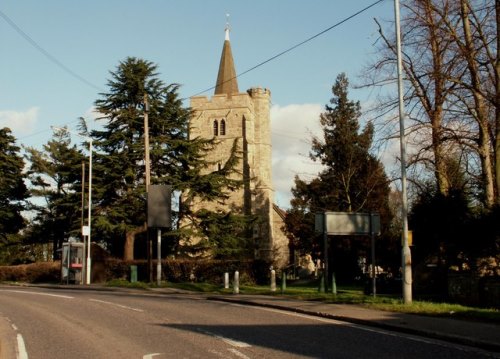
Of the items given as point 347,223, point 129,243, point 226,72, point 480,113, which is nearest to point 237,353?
point 347,223

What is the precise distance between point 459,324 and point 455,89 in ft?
42.4

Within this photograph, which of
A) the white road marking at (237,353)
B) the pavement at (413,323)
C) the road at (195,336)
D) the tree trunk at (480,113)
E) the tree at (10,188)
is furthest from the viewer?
the tree at (10,188)

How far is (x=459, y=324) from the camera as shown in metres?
13.5

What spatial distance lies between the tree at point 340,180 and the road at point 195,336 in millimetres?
32424

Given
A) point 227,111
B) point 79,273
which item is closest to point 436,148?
point 79,273

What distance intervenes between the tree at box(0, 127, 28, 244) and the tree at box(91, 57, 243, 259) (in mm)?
13591

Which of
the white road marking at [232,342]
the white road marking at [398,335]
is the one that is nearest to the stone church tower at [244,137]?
the white road marking at [398,335]

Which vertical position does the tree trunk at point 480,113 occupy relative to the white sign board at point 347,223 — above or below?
above

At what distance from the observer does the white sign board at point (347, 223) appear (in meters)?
23.5

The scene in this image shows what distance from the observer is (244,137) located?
68.1 m

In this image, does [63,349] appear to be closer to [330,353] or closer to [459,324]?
[330,353]

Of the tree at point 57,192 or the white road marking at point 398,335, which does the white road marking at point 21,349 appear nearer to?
the white road marking at point 398,335

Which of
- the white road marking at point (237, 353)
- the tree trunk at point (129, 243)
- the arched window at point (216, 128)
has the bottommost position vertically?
the white road marking at point (237, 353)

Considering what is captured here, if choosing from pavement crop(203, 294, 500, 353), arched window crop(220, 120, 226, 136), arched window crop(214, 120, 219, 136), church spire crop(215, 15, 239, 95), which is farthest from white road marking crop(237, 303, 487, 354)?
church spire crop(215, 15, 239, 95)
